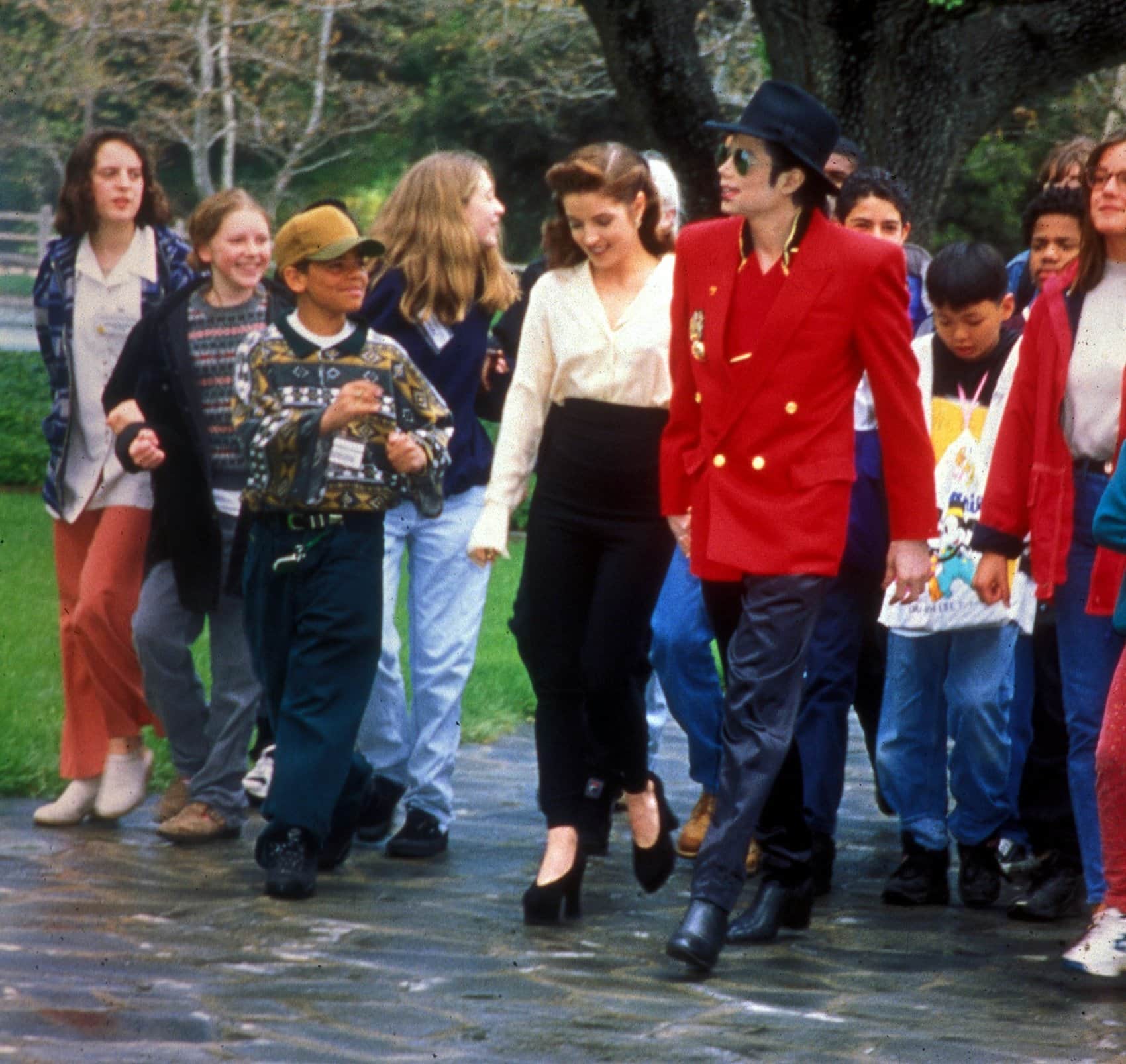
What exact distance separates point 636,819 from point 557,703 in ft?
1.40

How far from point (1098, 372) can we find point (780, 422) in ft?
3.09

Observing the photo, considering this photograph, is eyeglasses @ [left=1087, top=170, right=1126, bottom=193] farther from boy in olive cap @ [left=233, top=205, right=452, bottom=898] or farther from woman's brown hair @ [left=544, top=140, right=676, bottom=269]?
boy in olive cap @ [left=233, top=205, right=452, bottom=898]

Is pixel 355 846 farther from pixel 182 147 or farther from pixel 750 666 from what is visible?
pixel 182 147

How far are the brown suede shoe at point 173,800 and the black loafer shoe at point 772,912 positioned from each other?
84.7 inches

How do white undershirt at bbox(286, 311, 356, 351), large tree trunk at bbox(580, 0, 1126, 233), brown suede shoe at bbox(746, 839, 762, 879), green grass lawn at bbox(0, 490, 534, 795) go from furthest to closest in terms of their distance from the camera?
1. large tree trunk at bbox(580, 0, 1126, 233)
2. green grass lawn at bbox(0, 490, 534, 795)
3. brown suede shoe at bbox(746, 839, 762, 879)
4. white undershirt at bbox(286, 311, 356, 351)

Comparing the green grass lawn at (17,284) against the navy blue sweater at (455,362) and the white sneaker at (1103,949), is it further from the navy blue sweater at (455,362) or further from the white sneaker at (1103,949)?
the white sneaker at (1103,949)

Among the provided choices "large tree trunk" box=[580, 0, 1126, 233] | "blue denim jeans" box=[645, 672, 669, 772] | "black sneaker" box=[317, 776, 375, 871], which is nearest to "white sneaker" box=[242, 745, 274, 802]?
"black sneaker" box=[317, 776, 375, 871]

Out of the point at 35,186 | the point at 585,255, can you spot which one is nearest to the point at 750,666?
the point at 585,255

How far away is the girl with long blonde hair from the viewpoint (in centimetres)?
702

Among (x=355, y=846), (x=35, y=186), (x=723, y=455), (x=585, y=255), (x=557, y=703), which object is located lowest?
(x=355, y=846)

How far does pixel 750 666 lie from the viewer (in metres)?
5.50

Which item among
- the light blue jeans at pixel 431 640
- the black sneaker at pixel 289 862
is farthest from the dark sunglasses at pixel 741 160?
the black sneaker at pixel 289 862

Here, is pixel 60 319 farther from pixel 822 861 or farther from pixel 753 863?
pixel 822 861

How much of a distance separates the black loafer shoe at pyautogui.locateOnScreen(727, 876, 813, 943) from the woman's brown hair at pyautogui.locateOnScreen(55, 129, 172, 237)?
317 centimetres
